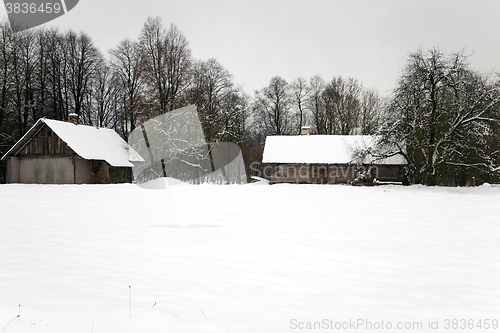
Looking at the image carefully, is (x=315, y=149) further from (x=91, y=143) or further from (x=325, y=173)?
(x=91, y=143)

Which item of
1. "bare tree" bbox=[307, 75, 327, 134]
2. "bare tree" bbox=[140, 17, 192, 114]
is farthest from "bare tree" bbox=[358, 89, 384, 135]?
"bare tree" bbox=[140, 17, 192, 114]

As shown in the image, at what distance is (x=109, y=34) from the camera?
111 ft

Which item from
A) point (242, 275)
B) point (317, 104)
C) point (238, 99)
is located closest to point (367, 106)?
point (317, 104)

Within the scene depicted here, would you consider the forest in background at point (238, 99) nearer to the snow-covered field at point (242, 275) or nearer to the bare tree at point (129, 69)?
the bare tree at point (129, 69)

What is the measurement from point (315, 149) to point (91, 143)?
18677 millimetres

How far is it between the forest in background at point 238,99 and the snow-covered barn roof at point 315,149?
283cm

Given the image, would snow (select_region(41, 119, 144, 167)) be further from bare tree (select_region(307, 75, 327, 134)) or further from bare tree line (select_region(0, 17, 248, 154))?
bare tree (select_region(307, 75, 327, 134))

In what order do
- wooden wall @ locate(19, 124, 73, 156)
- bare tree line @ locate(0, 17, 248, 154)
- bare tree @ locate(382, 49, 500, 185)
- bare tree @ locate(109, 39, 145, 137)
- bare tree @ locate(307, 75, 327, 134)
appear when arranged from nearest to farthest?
bare tree @ locate(382, 49, 500, 185)
wooden wall @ locate(19, 124, 73, 156)
bare tree line @ locate(0, 17, 248, 154)
bare tree @ locate(109, 39, 145, 137)
bare tree @ locate(307, 75, 327, 134)

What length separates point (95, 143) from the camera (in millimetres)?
27922

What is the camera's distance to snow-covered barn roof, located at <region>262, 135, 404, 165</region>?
2894 cm

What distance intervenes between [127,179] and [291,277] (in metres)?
28.5

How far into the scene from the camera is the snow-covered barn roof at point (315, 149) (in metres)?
28.9

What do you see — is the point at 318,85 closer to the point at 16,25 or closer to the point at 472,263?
the point at 16,25

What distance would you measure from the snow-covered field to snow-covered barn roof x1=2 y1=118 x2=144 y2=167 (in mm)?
19004
